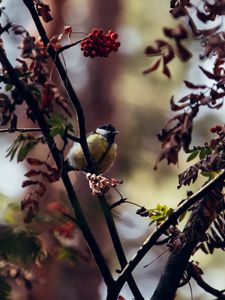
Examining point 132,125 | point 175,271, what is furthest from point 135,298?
point 132,125

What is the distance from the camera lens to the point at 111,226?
86.6 inches

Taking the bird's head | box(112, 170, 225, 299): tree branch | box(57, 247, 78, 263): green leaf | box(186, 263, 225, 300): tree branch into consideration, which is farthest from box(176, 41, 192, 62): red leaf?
the bird's head

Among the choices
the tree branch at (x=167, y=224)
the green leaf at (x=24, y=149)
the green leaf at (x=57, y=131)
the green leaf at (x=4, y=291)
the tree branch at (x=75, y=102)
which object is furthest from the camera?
the green leaf at (x=24, y=149)

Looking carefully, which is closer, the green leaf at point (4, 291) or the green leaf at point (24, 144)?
the green leaf at point (4, 291)

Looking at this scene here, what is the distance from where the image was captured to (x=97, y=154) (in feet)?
15.3

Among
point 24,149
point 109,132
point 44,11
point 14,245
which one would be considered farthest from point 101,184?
point 109,132

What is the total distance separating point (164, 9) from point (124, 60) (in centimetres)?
136

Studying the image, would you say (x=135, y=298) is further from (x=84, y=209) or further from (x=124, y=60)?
(x=124, y=60)

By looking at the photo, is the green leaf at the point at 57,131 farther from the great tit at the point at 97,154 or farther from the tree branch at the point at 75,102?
the great tit at the point at 97,154

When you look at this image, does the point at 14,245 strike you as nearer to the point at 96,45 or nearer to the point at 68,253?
the point at 96,45

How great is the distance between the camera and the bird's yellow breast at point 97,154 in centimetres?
455

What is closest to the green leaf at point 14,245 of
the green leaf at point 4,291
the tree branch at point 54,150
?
the green leaf at point 4,291

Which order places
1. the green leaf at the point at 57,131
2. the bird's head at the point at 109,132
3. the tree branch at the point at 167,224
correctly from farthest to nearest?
the bird's head at the point at 109,132 < the green leaf at the point at 57,131 < the tree branch at the point at 167,224

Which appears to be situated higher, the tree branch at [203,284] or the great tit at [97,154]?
the tree branch at [203,284]
